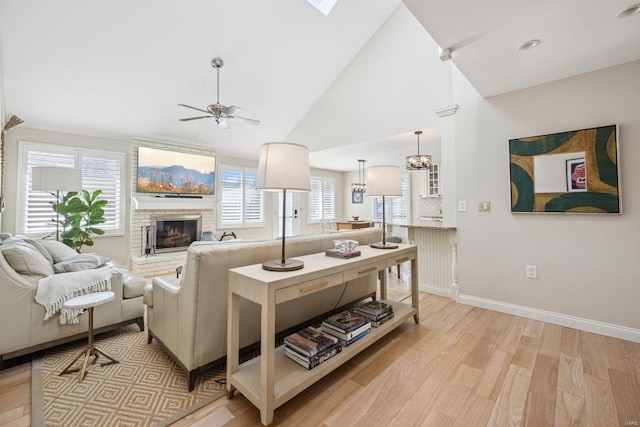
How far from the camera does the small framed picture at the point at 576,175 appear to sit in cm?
252

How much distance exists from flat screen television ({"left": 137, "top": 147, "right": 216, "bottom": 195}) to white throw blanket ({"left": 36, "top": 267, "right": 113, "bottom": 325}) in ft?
10.7

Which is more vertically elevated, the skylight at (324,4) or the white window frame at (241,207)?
the skylight at (324,4)

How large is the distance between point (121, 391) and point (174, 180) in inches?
174

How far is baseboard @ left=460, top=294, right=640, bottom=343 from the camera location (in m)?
2.37

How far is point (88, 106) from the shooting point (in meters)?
4.14

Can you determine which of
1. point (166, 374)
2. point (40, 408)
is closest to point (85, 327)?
point (40, 408)

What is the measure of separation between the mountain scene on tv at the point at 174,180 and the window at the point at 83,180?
369mm

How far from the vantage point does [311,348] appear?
170 cm

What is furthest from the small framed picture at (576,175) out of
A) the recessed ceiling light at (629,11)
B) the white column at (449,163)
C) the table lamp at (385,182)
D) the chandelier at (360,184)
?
the chandelier at (360,184)

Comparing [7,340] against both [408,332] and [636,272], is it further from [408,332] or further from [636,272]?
[636,272]

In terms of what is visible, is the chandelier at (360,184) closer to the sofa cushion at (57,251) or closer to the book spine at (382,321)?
the book spine at (382,321)

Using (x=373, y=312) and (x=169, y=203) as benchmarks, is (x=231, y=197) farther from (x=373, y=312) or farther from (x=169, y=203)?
(x=373, y=312)

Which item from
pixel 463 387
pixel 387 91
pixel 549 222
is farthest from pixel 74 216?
pixel 549 222

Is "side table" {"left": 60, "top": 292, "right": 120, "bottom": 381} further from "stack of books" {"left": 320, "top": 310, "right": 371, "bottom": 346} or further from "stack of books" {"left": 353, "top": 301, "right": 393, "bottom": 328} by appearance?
"stack of books" {"left": 353, "top": 301, "right": 393, "bottom": 328}
